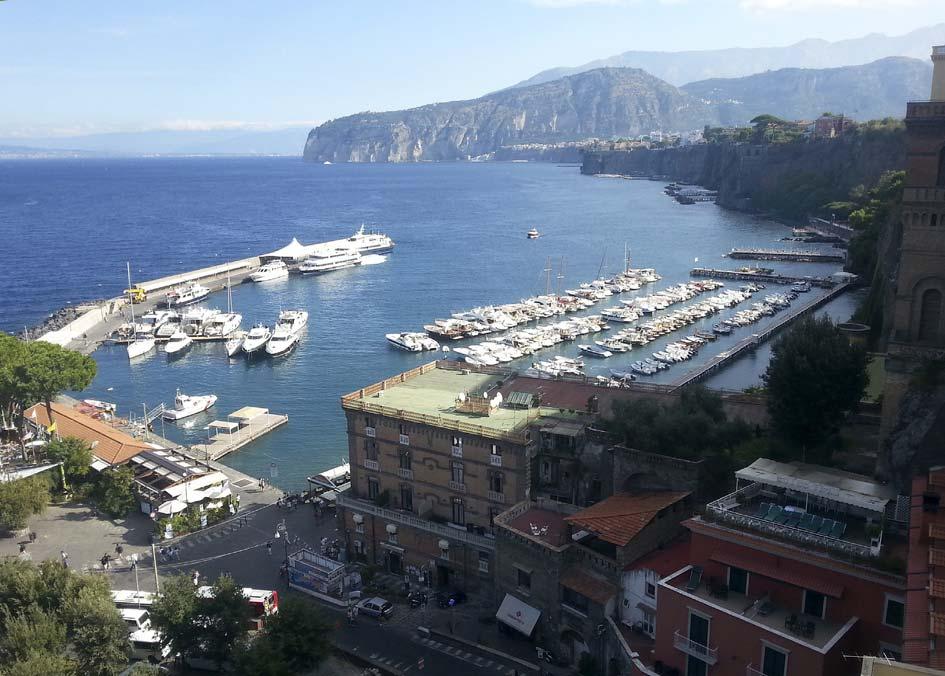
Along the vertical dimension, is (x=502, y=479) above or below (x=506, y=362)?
above

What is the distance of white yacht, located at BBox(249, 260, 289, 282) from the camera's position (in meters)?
105

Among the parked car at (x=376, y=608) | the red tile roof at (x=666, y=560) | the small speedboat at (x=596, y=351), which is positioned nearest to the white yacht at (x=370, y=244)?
the small speedboat at (x=596, y=351)

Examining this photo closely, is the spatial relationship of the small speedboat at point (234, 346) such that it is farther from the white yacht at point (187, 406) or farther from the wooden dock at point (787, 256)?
the wooden dock at point (787, 256)

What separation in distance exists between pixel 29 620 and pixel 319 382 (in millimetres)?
38353

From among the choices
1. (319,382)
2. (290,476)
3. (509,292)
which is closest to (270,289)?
(509,292)

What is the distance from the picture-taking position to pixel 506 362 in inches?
2532

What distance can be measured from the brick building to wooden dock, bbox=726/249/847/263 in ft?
293

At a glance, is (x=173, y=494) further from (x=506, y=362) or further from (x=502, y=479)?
(x=506, y=362)

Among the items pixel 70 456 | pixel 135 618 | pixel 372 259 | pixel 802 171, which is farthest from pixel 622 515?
pixel 802 171

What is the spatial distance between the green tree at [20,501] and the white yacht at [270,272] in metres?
70.8

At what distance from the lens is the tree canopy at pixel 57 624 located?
72.7 ft

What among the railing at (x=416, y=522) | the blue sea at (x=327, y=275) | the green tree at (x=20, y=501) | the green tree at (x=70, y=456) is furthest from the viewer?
the blue sea at (x=327, y=275)

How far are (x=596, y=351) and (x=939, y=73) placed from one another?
4030cm

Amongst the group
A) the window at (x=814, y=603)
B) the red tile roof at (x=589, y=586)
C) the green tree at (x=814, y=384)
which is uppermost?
the green tree at (x=814, y=384)
